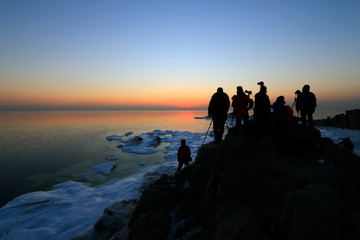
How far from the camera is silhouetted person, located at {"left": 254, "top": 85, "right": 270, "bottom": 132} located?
263 inches

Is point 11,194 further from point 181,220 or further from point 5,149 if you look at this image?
point 5,149

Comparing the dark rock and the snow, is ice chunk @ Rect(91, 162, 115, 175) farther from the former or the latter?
the dark rock

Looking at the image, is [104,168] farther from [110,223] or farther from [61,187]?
[110,223]

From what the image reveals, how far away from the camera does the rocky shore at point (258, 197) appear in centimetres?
271

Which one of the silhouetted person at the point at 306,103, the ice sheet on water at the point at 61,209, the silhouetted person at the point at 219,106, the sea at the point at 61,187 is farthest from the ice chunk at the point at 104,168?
the silhouetted person at the point at 306,103

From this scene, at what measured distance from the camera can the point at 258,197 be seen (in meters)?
4.25

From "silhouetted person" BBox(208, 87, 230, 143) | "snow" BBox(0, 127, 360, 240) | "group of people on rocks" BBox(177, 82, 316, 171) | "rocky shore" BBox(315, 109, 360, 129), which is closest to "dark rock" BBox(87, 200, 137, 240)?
"snow" BBox(0, 127, 360, 240)

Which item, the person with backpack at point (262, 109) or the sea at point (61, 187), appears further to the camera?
the sea at point (61, 187)

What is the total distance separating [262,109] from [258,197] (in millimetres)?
3714

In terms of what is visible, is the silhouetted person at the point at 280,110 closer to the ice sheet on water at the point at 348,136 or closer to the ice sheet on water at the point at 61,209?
the ice sheet on water at the point at 61,209

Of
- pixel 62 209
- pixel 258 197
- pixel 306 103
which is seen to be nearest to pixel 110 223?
pixel 258 197

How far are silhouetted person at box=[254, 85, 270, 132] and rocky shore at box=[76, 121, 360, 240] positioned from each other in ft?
1.53

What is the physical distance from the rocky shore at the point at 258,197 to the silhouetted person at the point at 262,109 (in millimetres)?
467

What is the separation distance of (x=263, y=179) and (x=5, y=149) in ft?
120
